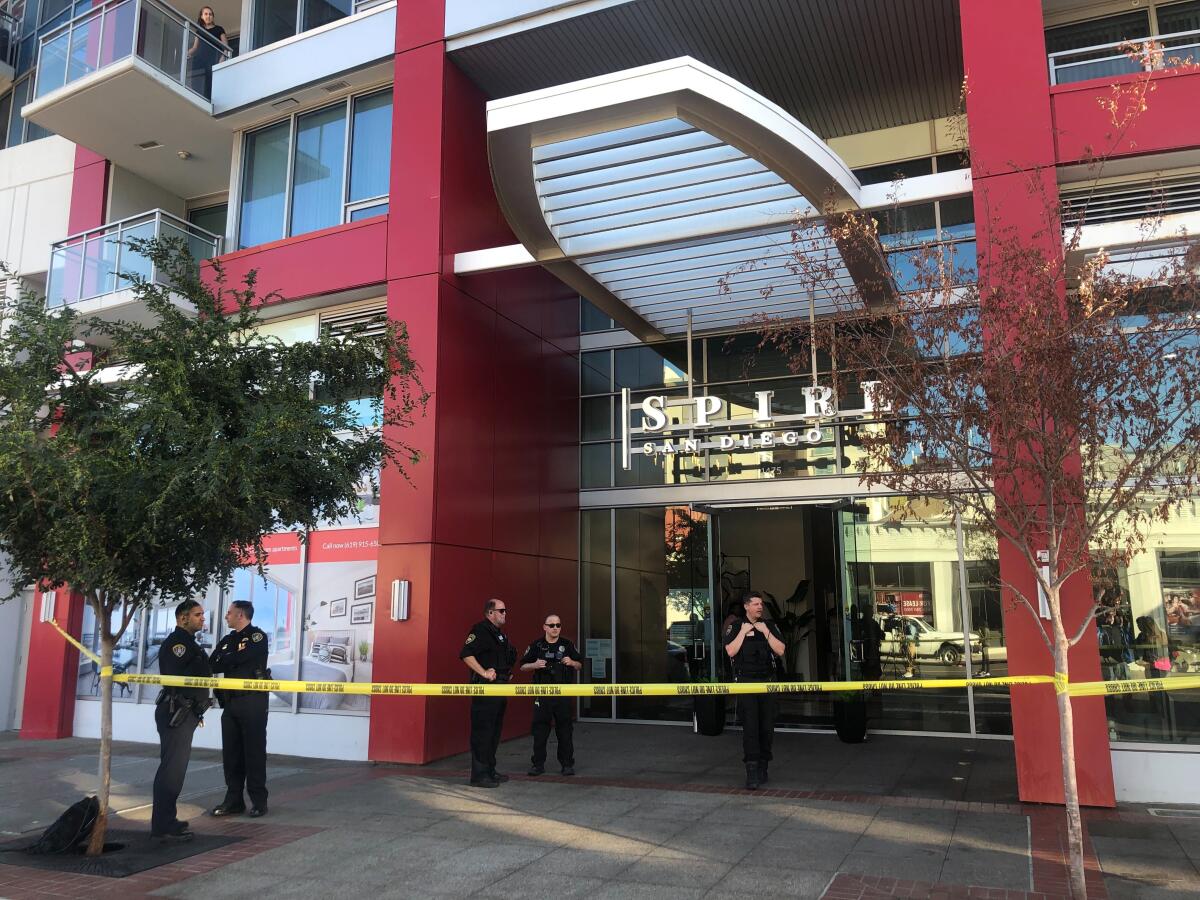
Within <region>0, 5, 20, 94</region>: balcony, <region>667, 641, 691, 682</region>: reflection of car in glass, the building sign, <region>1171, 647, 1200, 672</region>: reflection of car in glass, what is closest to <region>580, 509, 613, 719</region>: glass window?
<region>667, 641, 691, 682</region>: reflection of car in glass

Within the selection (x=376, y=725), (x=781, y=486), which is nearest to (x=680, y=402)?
(x=781, y=486)

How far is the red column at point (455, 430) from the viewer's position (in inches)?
430

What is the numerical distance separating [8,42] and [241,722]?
18.6 m

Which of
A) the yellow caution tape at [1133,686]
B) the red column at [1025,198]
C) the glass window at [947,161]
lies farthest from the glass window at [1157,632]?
the glass window at [947,161]

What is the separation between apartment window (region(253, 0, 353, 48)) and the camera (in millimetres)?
14023

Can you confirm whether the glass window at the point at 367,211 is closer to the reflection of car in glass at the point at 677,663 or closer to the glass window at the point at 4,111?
the reflection of car in glass at the point at 677,663

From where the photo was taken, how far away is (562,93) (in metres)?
A: 8.82

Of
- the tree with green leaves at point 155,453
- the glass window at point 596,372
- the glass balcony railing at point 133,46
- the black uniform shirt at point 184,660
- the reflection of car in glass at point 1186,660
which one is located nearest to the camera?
the tree with green leaves at point 155,453

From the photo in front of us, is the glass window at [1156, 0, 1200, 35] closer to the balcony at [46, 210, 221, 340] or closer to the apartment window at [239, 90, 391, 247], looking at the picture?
the apartment window at [239, 90, 391, 247]

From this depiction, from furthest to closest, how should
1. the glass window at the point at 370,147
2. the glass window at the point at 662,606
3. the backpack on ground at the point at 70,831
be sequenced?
the glass window at the point at 662,606
the glass window at the point at 370,147
the backpack on ground at the point at 70,831

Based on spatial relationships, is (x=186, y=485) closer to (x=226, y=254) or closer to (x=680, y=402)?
(x=680, y=402)

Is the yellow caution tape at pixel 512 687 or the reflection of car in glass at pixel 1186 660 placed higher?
the reflection of car in glass at pixel 1186 660

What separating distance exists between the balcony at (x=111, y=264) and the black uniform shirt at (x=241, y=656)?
7664 millimetres

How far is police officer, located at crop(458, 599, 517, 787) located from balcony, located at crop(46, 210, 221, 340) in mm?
8278
